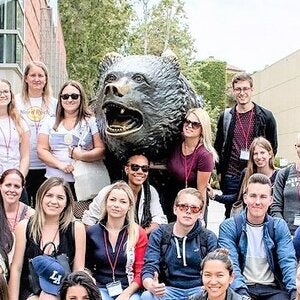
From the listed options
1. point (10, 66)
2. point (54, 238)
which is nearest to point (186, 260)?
point (54, 238)

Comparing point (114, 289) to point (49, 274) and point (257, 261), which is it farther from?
point (257, 261)

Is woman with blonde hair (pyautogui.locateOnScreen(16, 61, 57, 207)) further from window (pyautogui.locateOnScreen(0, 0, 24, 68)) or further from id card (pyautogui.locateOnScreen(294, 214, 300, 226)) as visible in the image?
window (pyautogui.locateOnScreen(0, 0, 24, 68))

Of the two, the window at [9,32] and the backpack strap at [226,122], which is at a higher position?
the window at [9,32]

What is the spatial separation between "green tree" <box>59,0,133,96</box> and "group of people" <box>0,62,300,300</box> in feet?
62.0

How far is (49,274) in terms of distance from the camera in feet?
14.2

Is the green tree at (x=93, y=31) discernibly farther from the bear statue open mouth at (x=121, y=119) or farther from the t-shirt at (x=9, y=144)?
the bear statue open mouth at (x=121, y=119)

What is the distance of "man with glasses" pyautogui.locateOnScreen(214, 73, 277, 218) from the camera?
5992mm

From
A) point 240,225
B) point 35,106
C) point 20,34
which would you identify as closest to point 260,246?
point 240,225

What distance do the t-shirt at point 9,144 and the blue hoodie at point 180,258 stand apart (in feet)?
4.48

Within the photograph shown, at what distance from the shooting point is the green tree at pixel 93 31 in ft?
81.8

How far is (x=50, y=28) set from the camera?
2642 cm

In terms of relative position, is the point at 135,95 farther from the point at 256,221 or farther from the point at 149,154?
the point at 256,221

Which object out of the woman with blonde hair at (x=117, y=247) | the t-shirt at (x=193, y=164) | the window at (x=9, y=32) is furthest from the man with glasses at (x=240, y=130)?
the window at (x=9, y=32)

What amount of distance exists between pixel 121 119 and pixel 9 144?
92 centimetres
